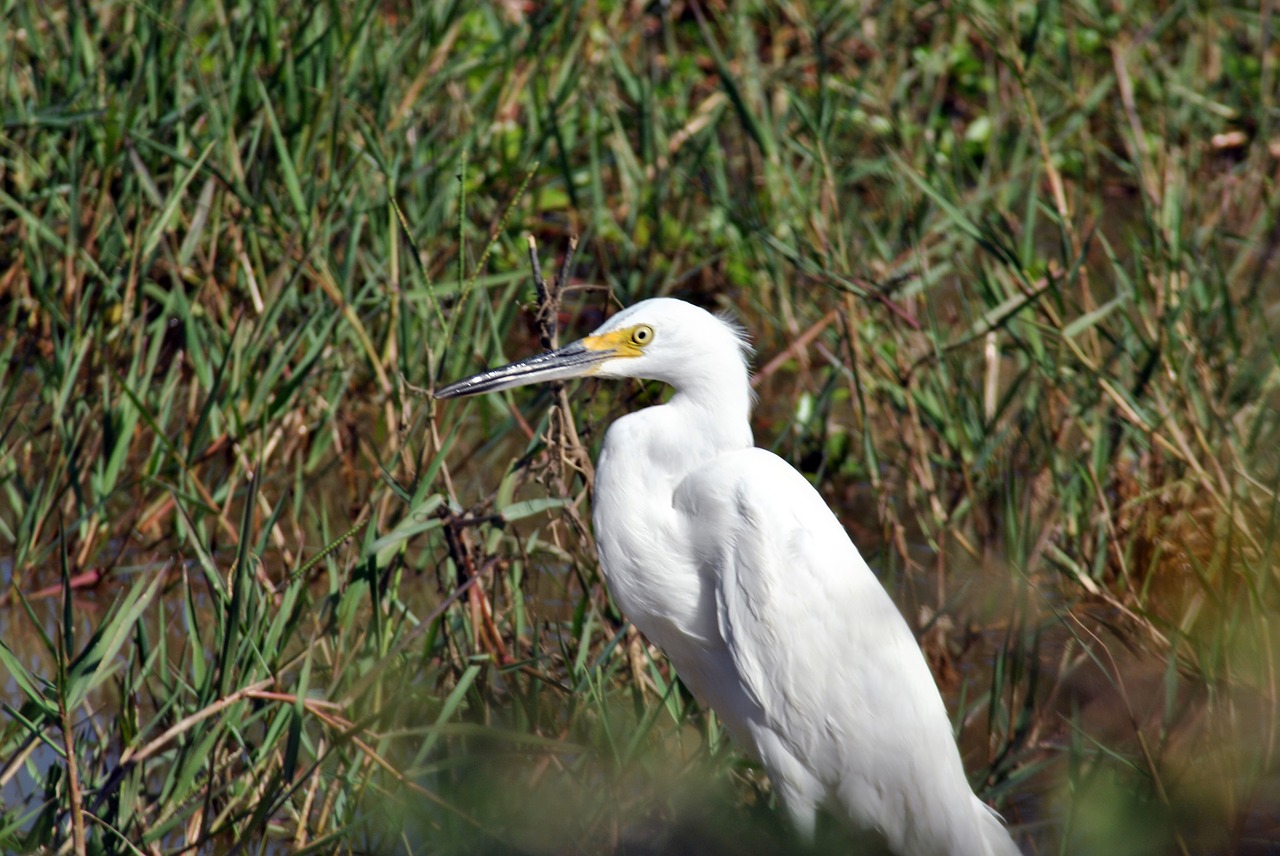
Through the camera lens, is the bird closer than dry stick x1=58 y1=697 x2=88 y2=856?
No

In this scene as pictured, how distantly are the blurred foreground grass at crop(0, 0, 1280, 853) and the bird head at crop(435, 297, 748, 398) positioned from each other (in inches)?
4.8

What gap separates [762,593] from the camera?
222cm

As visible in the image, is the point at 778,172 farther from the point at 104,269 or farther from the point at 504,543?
the point at 104,269

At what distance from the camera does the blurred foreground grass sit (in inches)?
82.6

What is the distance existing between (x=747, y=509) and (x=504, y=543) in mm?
802

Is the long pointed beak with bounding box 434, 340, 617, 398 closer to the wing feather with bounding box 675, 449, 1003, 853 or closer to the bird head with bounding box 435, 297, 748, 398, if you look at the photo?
the bird head with bounding box 435, 297, 748, 398

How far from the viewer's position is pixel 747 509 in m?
2.23

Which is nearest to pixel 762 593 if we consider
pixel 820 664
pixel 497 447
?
pixel 820 664

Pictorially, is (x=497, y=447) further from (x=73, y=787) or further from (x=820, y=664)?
(x=73, y=787)

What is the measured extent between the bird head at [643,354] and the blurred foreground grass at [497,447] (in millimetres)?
123

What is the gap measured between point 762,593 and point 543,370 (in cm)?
49

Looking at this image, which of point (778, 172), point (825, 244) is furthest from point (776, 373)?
point (825, 244)

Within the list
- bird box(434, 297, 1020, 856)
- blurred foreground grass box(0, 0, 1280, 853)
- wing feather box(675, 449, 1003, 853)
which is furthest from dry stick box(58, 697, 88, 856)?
wing feather box(675, 449, 1003, 853)

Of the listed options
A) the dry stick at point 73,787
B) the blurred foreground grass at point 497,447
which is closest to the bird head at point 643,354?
the blurred foreground grass at point 497,447
